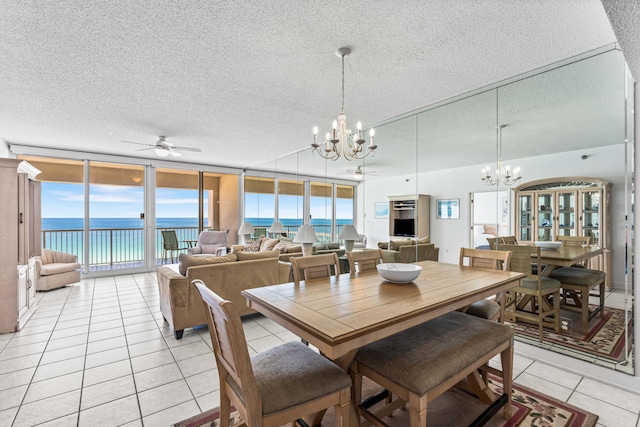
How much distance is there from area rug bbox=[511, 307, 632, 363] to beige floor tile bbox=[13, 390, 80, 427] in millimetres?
3787

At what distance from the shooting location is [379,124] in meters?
4.10

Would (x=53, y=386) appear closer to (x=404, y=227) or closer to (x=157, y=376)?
(x=157, y=376)

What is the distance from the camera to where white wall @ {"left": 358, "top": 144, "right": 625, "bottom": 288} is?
2.25 metres

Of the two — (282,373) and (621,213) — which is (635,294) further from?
(282,373)

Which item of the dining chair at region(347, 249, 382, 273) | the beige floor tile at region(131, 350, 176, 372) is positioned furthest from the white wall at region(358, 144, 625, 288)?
the beige floor tile at region(131, 350, 176, 372)

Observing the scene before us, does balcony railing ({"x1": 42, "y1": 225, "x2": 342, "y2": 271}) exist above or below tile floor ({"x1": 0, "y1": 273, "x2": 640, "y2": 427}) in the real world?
above

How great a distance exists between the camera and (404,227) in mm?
4352

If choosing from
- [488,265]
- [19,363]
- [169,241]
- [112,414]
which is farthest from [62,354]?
[169,241]

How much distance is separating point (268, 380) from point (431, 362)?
2.55ft

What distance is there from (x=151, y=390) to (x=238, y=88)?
280 centimetres

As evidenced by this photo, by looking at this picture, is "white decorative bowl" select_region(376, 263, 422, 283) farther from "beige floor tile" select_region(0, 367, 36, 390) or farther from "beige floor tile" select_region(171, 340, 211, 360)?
"beige floor tile" select_region(0, 367, 36, 390)

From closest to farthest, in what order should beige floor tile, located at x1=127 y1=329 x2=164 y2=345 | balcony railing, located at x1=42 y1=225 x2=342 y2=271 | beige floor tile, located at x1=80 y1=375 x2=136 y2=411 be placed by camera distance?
beige floor tile, located at x1=80 y1=375 x2=136 y2=411 → beige floor tile, located at x1=127 y1=329 x2=164 y2=345 → balcony railing, located at x1=42 y1=225 x2=342 y2=271

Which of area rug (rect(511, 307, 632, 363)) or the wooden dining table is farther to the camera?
area rug (rect(511, 307, 632, 363))

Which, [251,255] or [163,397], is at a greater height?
[251,255]
